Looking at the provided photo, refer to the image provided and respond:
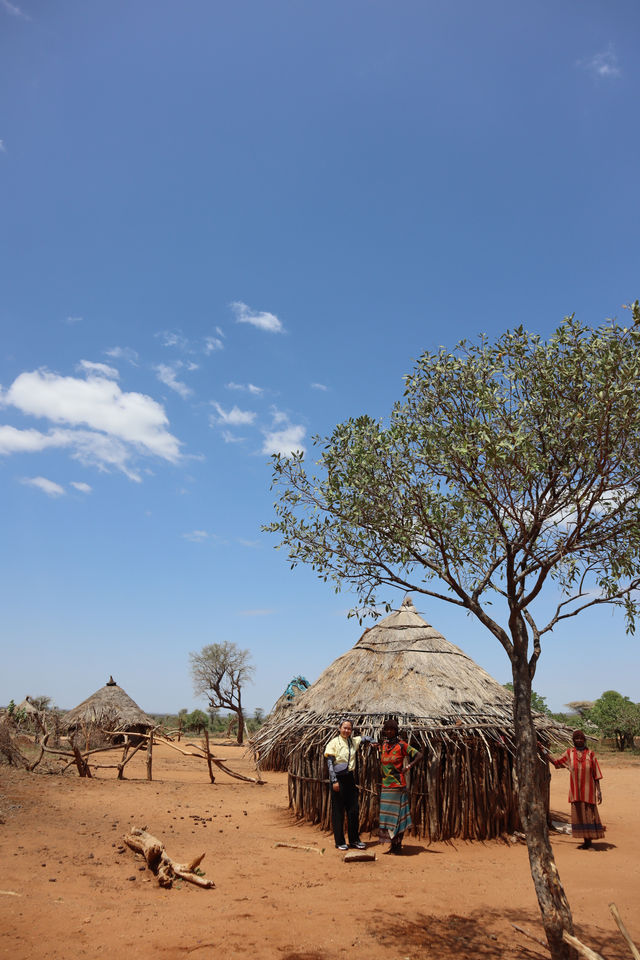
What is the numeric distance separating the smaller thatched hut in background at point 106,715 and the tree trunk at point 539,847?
20478mm

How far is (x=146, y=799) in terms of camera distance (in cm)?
1258

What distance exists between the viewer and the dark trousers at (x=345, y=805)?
9.20 meters

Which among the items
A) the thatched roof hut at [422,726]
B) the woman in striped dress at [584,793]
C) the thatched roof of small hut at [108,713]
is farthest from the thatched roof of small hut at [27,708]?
the woman in striped dress at [584,793]

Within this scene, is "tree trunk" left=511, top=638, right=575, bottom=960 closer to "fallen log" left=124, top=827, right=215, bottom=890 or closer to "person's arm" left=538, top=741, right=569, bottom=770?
"fallen log" left=124, top=827, right=215, bottom=890

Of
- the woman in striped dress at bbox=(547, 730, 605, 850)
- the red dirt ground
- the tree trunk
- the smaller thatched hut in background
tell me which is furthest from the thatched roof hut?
the smaller thatched hut in background

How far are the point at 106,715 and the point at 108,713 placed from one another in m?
0.10

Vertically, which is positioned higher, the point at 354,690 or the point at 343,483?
the point at 343,483

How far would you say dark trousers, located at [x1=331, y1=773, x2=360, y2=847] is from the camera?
9.20 m

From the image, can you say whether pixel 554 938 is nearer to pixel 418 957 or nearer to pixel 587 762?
pixel 418 957

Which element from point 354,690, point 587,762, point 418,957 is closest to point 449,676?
point 354,690

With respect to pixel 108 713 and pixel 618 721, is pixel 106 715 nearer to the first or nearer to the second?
pixel 108 713

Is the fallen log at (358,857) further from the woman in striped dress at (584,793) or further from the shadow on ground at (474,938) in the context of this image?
the woman in striped dress at (584,793)

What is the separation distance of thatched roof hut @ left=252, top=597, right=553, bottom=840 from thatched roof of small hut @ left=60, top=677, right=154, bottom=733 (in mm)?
13022

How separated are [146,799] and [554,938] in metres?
9.94
